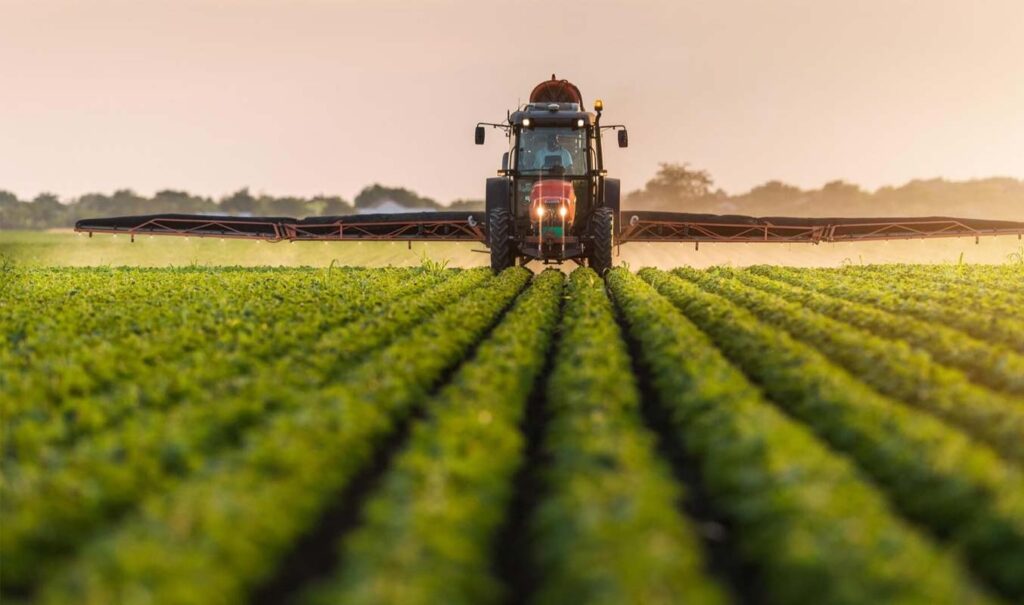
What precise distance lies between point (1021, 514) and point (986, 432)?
2.06m

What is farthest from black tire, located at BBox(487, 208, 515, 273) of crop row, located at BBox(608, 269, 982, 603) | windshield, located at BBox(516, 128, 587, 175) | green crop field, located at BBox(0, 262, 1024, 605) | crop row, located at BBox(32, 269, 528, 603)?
crop row, located at BBox(608, 269, 982, 603)

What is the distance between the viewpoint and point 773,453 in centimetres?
548

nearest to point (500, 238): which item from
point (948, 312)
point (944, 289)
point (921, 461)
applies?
point (944, 289)

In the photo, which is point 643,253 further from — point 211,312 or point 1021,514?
point 1021,514

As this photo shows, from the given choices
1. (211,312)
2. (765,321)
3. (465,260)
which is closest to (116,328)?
(211,312)

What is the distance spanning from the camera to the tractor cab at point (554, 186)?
2172cm

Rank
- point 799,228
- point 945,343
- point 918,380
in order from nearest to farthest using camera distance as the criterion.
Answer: point 918,380 < point 945,343 < point 799,228

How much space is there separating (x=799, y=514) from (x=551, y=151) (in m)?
18.5

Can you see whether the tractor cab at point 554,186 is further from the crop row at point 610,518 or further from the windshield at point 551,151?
the crop row at point 610,518

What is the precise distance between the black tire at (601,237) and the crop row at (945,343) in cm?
772

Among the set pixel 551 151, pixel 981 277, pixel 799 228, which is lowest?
pixel 981 277

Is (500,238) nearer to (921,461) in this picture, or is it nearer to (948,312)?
(948,312)

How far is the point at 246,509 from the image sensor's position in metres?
4.63

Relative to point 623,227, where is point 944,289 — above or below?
below
